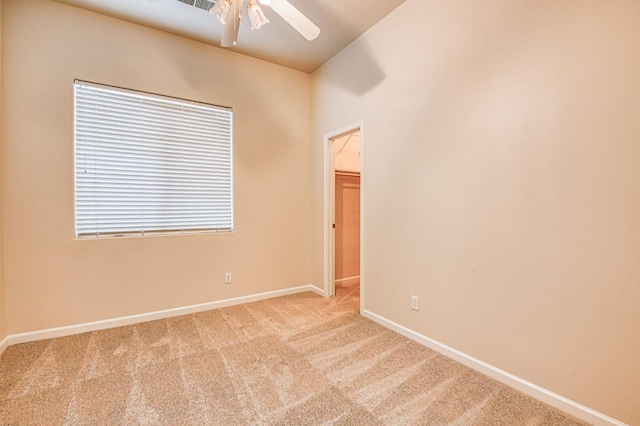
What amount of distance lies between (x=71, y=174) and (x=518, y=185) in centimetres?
365

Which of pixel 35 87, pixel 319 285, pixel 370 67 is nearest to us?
pixel 35 87

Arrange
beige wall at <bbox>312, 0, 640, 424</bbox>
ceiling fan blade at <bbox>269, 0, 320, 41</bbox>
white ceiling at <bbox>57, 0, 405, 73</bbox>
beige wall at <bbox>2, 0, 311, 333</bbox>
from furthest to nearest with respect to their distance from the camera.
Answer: white ceiling at <bbox>57, 0, 405, 73</bbox> → beige wall at <bbox>2, 0, 311, 333</bbox> → ceiling fan blade at <bbox>269, 0, 320, 41</bbox> → beige wall at <bbox>312, 0, 640, 424</bbox>

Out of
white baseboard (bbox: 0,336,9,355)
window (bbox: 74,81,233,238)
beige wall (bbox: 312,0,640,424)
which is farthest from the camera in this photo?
window (bbox: 74,81,233,238)

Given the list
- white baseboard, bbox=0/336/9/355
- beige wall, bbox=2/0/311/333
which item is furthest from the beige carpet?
beige wall, bbox=2/0/311/333

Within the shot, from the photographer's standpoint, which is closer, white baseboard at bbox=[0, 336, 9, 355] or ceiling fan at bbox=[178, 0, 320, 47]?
ceiling fan at bbox=[178, 0, 320, 47]

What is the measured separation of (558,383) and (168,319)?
3.30m

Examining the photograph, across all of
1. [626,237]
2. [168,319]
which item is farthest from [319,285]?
[626,237]

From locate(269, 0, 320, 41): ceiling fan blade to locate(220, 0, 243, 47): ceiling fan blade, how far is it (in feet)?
0.80

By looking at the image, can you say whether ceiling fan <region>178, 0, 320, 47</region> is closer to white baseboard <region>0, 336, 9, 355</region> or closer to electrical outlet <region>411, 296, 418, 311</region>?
electrical outlet <region>411, 296, 418, 311</region>

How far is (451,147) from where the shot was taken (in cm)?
219

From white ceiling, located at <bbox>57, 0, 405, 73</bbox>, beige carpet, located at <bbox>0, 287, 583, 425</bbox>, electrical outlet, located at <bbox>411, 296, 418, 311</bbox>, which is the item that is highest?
white ceiling, located at <bbox>57, 0, 405, 73</bbox>

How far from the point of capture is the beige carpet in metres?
1.59

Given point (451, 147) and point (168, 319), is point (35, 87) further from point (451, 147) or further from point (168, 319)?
point (451, 147)

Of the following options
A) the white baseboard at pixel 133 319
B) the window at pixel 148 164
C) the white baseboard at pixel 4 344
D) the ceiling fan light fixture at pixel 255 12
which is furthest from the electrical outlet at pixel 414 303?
the white baseboard at pixel 4 344
